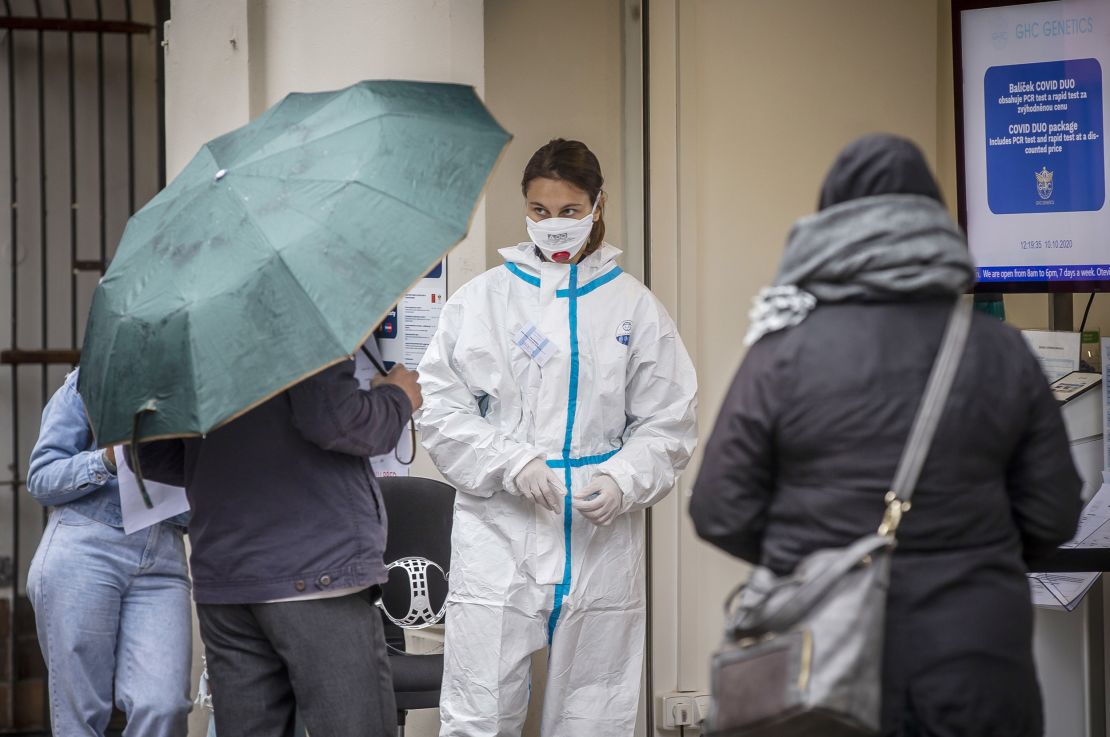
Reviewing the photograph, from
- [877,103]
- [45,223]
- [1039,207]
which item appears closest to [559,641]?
[1039,207]

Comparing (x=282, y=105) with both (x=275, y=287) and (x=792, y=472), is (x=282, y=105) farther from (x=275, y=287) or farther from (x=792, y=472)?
(x=792, y=472)

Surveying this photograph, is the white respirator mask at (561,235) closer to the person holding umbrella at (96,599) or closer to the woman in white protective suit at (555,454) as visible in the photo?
the woman in white protective suit at (555,454)

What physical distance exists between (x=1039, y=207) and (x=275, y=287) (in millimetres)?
2307

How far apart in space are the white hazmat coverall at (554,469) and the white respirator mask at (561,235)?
4 centimetres

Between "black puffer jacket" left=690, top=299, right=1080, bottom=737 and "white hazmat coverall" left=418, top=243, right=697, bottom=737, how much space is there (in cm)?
128

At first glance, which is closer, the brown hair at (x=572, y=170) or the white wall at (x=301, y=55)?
the brown hair at (x=572, y=170)

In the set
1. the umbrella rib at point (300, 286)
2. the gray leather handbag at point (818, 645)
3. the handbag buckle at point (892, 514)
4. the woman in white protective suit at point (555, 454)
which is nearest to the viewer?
the gray leather handbag at point (818, 645)

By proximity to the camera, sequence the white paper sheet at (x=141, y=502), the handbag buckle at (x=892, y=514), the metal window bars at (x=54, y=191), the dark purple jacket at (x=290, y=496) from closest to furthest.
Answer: the handbag buckle at (x=892, y=514)
the dark purple jacket at (x=290, y=496)
the white paper sheet at (x=141, y=502)
the metal window bars at (x=54, y=191)

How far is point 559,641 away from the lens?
12.2 ft

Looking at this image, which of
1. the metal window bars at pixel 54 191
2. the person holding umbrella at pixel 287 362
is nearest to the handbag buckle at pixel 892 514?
the person holding umbrella at pixel 287 362

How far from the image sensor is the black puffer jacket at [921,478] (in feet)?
7.51

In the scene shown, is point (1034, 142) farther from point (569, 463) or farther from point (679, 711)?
point (679, 711)

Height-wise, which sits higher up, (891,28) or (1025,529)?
(891,28)

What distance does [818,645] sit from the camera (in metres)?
2.15
